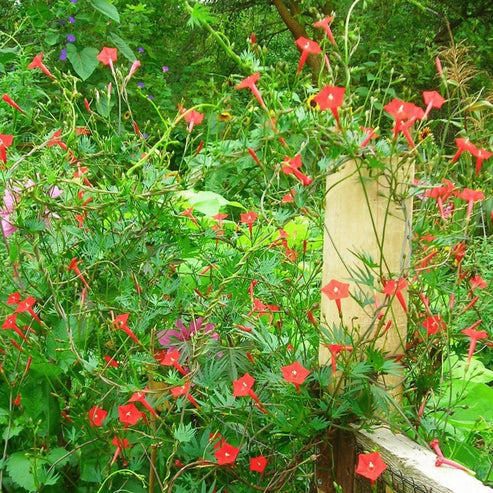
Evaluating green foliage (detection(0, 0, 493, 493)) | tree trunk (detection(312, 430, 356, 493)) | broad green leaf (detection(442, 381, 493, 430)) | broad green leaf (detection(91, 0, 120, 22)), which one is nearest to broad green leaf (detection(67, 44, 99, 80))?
broad green leaf (detection(91, 0, 120, 22))

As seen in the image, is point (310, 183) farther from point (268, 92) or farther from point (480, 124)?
point (480, 124)

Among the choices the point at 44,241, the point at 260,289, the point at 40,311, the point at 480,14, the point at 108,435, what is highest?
the point at 44,241

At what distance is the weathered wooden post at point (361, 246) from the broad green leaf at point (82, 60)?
2.94 m

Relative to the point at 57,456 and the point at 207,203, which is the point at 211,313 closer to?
the point at 57,456

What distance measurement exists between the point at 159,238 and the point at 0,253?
0.49 metres

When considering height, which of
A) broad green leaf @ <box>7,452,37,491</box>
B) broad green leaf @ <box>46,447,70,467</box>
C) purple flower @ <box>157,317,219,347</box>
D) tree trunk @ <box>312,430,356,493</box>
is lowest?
tree trunk @ <box>312,430,356,493</box>

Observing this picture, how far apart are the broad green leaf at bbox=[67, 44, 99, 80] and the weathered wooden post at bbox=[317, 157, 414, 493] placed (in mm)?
2941

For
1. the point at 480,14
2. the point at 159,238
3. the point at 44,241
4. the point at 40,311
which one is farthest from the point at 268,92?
the point at 480,14

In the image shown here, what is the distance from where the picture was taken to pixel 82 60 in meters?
4.04

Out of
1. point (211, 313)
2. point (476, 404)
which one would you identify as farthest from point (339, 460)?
point (476, 404)

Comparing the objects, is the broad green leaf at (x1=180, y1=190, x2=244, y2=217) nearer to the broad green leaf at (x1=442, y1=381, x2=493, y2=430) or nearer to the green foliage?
the green foliage

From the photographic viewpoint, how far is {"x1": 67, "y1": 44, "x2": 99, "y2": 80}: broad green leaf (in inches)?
156

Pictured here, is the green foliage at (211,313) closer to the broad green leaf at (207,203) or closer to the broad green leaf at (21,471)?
the broad green leaf at (21,471)

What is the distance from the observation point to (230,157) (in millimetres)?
1404
